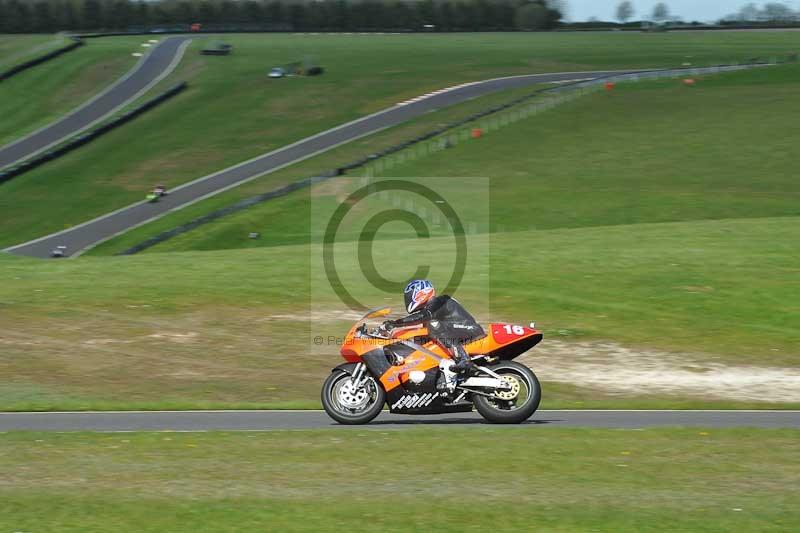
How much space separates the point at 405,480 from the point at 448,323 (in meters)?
3.81

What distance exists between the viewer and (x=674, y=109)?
73438 millimetres

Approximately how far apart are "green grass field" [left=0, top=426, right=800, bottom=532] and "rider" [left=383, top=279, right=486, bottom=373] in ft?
4.19

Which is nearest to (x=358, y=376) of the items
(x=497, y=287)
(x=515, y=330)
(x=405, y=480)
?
(x=515, y=330)

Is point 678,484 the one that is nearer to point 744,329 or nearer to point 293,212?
point 744,329

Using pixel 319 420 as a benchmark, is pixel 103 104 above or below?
above

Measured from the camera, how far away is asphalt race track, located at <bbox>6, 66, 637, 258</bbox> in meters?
53.5

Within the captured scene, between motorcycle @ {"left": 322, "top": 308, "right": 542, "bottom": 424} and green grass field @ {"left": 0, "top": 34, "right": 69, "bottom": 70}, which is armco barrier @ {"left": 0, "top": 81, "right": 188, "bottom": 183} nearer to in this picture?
green grass field @ {"left": 0, "top": 34, "right": 69, "bottom": 70}

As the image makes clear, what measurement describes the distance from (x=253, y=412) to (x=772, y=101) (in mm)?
64807

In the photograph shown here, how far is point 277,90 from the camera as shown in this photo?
A: 9338 cm

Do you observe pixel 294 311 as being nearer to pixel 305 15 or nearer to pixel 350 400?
pixel 350 400

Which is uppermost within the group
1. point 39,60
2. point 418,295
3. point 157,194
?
point 39,60

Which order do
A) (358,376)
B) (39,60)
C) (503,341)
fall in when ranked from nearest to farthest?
1. (503,341)
2. (358,376)
3. (39,60)

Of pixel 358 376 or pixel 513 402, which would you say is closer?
pixel 513 402

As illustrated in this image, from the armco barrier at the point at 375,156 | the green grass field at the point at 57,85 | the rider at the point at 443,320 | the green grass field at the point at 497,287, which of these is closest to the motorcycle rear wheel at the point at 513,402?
the rider at the point at 443,320
